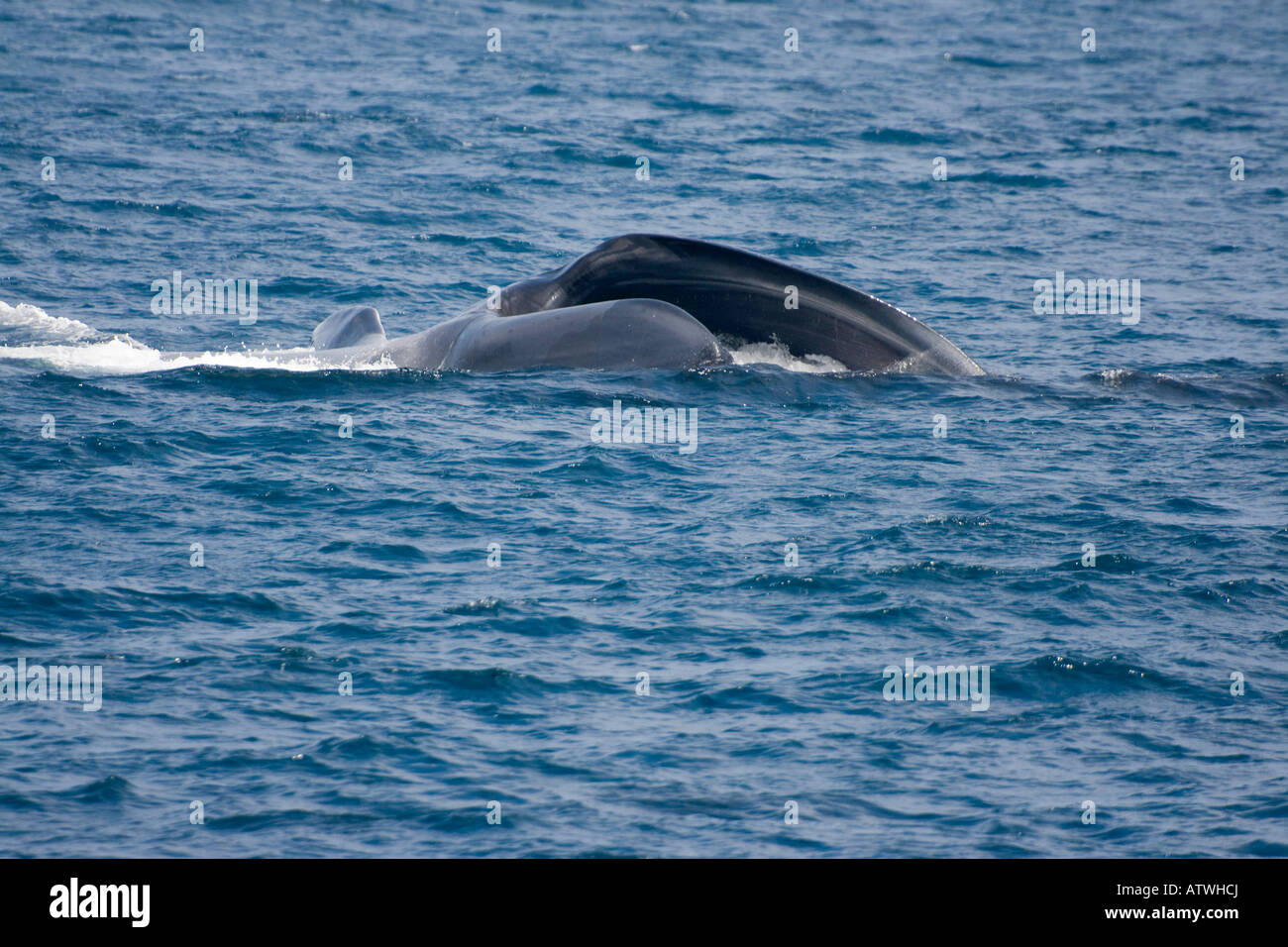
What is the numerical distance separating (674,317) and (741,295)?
2.79 feet

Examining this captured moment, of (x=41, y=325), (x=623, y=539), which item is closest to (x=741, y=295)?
(x=623, y=539)

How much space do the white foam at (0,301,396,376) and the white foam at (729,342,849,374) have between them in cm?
449

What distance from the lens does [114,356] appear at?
21.2 metres

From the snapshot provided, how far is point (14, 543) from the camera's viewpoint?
15.1 m

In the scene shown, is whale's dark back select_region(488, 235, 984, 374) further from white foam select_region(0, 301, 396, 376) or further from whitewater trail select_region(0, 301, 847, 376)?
white foam select_region(0, 301, 396, 376)

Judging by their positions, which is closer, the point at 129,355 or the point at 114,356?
the point at 114,356

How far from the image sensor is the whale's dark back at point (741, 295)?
1869 centimetres

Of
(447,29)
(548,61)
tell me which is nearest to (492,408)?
(548,61)

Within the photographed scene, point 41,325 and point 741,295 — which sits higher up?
point 741,295

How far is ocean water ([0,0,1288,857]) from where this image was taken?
1113 centimetres

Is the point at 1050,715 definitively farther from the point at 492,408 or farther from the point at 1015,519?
the point at 492,408

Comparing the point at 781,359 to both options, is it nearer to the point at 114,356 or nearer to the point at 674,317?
the point at 674,317

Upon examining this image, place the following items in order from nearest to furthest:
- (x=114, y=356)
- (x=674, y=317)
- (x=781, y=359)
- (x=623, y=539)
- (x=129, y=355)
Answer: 1. (x=623, y=539)
2. (x=674, y=317)
3. (x=781, y=359)
4. (x=114, y=356)
5. (x=129, y=355)

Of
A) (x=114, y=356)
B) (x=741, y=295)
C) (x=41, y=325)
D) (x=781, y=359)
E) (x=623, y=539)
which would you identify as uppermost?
(x=741, y=295)
